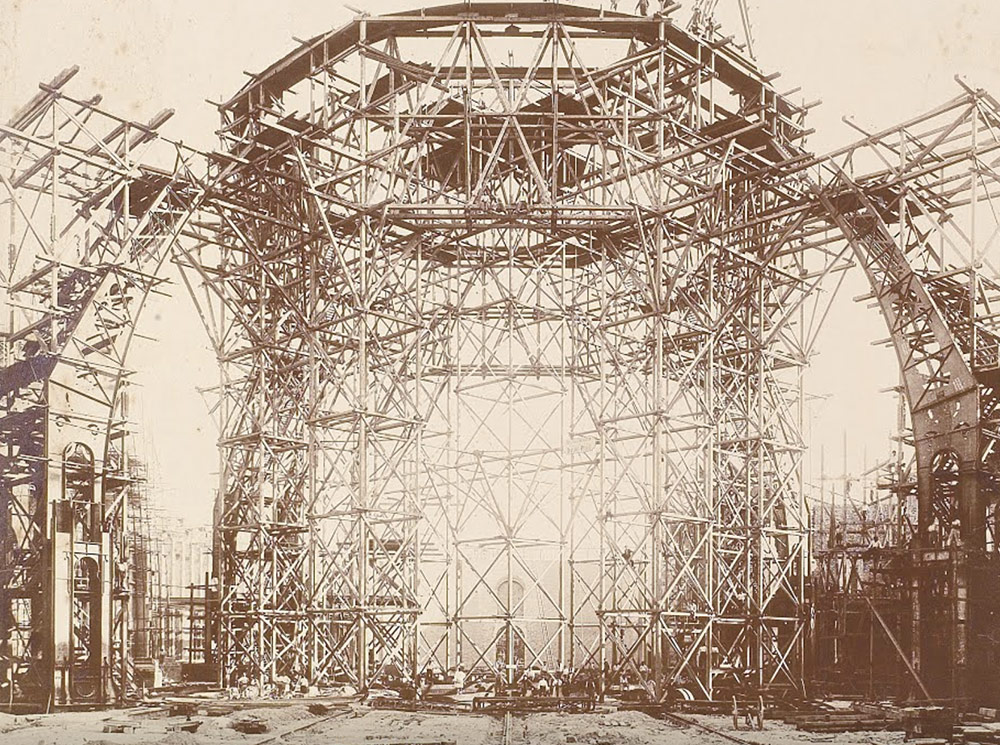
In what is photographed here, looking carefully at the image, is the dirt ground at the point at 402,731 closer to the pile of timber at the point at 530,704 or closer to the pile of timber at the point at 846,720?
the pile of timber at the point at 846,720

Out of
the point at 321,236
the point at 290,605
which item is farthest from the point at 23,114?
the point at 290,605

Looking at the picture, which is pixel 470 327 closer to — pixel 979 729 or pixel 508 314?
pixel 508 314

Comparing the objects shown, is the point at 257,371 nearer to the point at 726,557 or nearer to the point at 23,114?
the point at 23,114

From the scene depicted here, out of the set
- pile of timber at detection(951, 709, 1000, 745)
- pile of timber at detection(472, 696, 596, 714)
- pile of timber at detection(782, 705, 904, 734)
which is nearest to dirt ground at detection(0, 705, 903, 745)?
pile of timber at detection(782, 705, 904, 734)

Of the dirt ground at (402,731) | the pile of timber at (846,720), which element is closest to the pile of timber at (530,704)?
the dirt ground at (402,731)

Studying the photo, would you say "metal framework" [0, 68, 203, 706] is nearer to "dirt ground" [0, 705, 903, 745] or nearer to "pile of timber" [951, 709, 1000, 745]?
"dirt ground" [0, 705, 903, 745]
